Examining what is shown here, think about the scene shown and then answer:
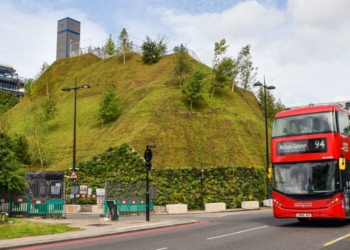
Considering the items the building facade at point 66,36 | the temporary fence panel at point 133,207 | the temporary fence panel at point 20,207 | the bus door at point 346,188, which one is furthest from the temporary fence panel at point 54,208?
the building facade at point 66,36

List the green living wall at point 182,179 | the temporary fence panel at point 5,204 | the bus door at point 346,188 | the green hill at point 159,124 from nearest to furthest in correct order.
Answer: the bus door at point 346,188, the temporary fence panel at point 5,204, the green living wall at point 182,179, the green hill at point 159,124

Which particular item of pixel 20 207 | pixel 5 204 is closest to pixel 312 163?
pixel 20 207

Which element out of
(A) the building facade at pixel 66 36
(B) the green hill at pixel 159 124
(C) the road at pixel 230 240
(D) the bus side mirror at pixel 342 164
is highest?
(A) the building facade at pixel 66 36

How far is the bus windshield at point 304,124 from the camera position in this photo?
16109mm

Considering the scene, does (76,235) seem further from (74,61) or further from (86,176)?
(74,61)

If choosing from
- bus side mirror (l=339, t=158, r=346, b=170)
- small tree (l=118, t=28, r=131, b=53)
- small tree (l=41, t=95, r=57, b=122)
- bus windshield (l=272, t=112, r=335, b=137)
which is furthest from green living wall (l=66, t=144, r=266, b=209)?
small tree (l=118, t=28, r=131, b=53)

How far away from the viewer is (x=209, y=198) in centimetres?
3419

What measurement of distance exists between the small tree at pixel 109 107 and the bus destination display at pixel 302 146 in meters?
34.5

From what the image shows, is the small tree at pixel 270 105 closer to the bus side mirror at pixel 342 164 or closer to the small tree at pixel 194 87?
the small tree at pixel 194 87

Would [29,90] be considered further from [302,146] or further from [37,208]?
[302,146]

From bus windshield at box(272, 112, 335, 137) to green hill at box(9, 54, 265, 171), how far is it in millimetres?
21729

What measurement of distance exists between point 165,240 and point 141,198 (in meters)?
16.7

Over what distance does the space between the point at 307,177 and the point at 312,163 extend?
1.97 feet

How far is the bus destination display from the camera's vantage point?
16.1 meters
